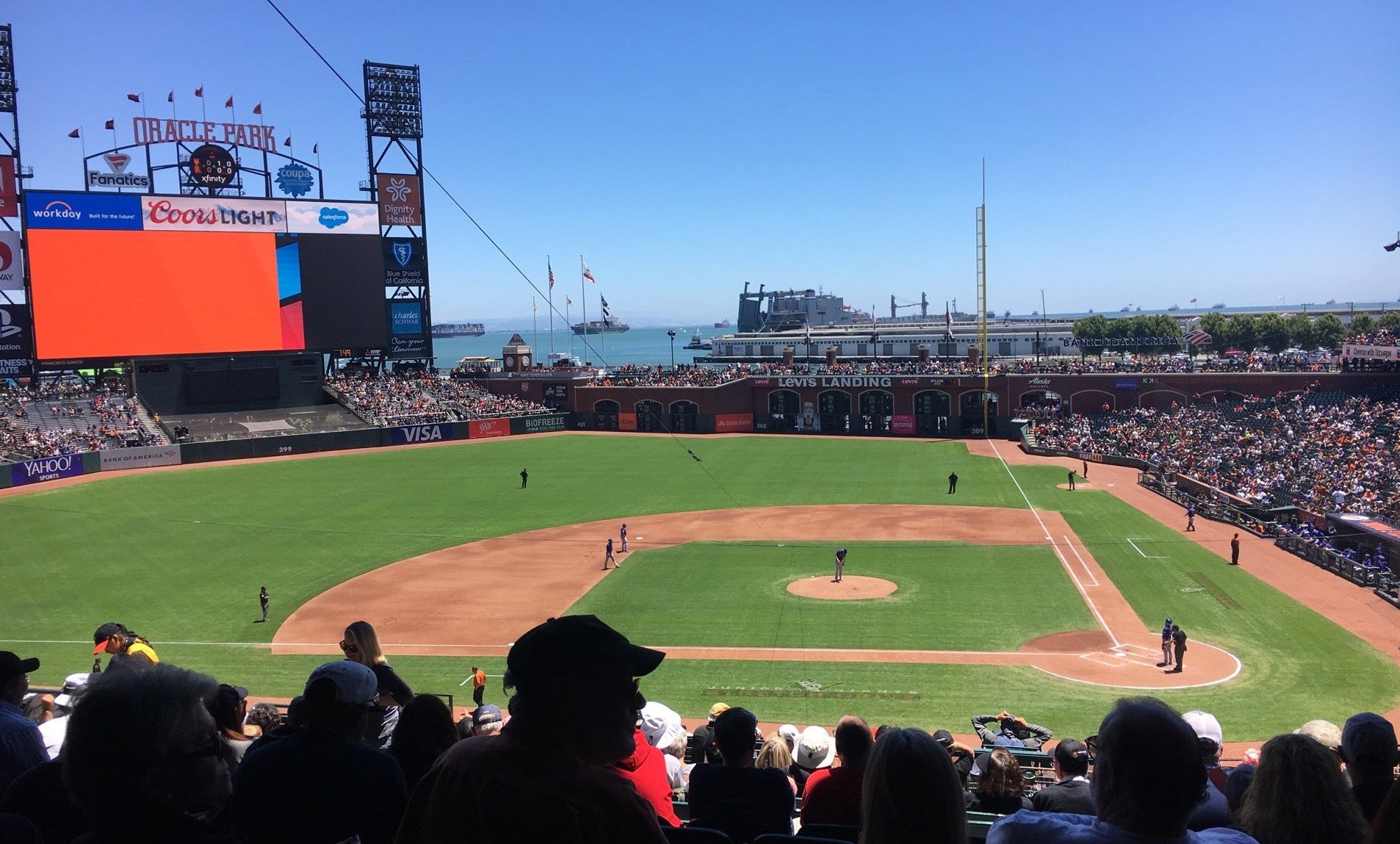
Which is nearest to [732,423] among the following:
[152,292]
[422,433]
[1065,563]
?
[422,433]

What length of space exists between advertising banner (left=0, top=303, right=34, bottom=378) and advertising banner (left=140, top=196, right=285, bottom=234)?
8.67 meters

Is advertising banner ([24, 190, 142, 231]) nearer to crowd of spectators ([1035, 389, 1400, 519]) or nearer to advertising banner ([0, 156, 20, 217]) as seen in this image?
advertising banner ([0, 156, 20, 217])

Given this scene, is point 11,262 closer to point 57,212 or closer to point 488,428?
point 57,212

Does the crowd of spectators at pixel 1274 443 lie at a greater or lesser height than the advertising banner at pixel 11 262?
lesser

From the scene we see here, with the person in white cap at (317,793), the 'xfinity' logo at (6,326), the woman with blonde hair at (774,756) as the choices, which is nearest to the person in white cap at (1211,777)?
the woman with blonde hair at (774,756)

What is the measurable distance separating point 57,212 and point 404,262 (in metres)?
22.0

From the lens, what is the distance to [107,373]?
64.1 metres

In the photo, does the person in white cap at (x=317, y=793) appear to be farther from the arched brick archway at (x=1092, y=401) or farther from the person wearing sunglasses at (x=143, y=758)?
the arched brick archway at (x=1092, y=401)

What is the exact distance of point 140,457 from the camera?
55219 millimetres

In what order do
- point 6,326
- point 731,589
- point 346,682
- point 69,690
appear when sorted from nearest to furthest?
point 346,682 < point 69,690 < point 731,589 < point 6,326

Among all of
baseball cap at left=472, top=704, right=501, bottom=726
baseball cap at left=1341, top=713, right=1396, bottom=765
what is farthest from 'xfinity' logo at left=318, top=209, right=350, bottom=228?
baseball cap at left=1341, top=713, right=1396, bottom=765

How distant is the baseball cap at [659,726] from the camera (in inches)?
419

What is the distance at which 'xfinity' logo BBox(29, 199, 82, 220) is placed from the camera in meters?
57.1

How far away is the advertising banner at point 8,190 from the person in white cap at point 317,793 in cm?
6608
